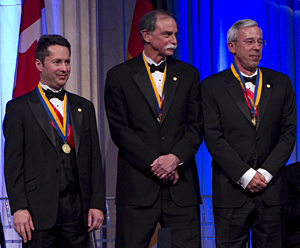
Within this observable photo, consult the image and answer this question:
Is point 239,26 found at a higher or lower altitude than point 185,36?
lower

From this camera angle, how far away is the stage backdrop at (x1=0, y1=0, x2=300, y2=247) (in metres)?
4.96

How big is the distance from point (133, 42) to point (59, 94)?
196cm

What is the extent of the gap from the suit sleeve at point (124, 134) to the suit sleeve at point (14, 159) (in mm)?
627

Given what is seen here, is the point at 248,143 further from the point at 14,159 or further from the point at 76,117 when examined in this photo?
the point at 14,159

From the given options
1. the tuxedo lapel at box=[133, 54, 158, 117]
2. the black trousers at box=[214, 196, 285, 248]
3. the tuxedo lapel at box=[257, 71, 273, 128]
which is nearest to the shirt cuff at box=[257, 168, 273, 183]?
the black trousers at box=[214, 196, 285, 248]

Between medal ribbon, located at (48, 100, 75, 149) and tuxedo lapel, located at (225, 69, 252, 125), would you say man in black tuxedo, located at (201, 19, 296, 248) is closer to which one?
tuxedo lapel, located at (225, 69, 252, 125)

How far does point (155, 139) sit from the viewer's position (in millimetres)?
3174

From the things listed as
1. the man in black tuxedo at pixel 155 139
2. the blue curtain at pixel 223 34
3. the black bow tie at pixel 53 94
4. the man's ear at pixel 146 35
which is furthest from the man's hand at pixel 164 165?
the blue curtain at pixel 223 34

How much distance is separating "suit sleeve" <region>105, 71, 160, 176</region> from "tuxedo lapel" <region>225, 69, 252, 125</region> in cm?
67

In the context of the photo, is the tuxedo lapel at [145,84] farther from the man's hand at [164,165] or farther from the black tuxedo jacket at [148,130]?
the man's hand at [164,165]

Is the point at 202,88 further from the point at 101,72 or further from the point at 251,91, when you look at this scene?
the point at 101,72

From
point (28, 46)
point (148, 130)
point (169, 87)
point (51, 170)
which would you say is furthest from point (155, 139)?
point (28, 46)

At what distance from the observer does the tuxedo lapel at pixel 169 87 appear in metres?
3.19

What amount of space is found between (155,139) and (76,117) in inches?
21.6
